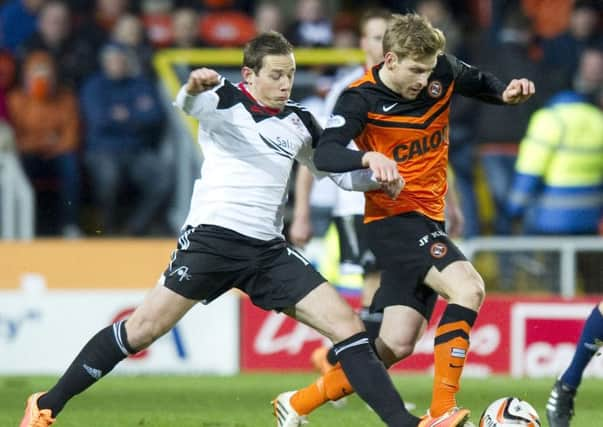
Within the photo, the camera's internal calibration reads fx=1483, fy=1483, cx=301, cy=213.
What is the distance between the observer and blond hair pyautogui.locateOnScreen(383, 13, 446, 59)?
654cm

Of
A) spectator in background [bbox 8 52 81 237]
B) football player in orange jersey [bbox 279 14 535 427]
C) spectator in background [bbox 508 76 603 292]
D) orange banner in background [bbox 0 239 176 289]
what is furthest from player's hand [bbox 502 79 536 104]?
spectator in background [bbox 8 52 81 237]

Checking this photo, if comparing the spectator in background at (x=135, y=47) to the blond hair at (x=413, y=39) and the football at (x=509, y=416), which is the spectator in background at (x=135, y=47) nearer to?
the blond hair at (x=413, y=39)

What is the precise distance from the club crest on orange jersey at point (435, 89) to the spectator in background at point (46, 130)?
20.5 ft

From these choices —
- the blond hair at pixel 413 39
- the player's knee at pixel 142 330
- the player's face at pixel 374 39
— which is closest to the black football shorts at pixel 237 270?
the player's knee at pixel 142 330

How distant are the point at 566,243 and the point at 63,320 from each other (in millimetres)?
3816

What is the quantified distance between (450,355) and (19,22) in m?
8.21

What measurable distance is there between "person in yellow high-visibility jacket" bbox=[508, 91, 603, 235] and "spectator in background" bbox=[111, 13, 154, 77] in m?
3.29

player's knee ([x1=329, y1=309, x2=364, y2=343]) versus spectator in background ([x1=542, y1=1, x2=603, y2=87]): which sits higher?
spectator in background ([x1=542, y1=1, x2=603, y2=87])

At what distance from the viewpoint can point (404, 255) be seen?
22.2 feet

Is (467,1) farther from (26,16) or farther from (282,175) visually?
(282,175)

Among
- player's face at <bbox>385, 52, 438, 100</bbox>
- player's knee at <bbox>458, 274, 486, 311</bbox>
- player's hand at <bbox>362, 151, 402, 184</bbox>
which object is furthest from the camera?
player's face at <bbox>385, 52, 438, 100</bbox>

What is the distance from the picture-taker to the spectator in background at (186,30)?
42.0 ft

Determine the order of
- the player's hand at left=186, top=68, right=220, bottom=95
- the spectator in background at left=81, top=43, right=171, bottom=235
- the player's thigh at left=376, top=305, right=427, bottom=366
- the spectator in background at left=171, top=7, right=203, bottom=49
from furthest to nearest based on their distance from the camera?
the spectator in background at left=171, top=7, right=203, bottom=49 → the spectator in background at left=81, top=43, right=171, bottom=235 → the player's thigh at left=376, top=305, right=427, bottom=366 → the player's hand at left=186, top=68, right=220, bottom=95

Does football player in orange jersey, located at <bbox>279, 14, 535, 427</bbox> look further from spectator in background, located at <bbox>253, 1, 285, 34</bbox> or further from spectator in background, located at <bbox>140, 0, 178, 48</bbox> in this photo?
spectator in background, located at <bbox>140, 0, 178, 48</bbox>
